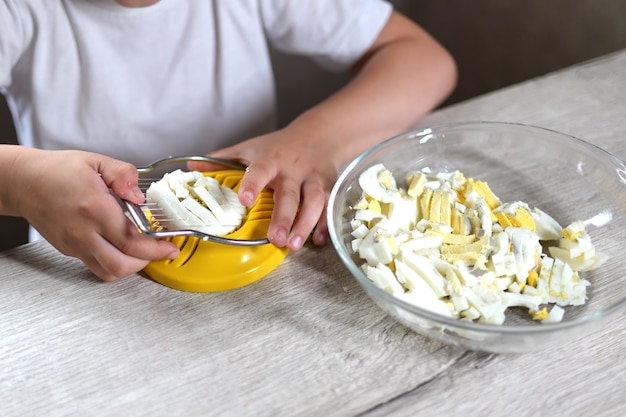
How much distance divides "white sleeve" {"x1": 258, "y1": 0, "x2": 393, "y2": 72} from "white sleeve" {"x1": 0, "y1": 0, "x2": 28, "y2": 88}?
1.17ft

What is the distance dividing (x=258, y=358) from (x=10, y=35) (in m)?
0.61

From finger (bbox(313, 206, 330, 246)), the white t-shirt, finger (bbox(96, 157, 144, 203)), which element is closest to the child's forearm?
finger (bbox(96, 157, 144, 203))

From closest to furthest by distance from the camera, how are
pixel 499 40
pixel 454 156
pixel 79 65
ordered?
pixel 454 156
pixel 79 65
pixel 499 40

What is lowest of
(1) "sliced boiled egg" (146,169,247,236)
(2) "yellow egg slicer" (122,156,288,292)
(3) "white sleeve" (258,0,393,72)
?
(2) "yellow egg slicer" (122,156,288,292)

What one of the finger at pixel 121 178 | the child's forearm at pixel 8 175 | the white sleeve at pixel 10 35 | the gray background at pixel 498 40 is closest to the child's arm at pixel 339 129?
the finger at pixel 121 178

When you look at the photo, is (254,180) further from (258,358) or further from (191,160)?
(258,358)

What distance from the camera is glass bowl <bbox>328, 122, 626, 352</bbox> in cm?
54

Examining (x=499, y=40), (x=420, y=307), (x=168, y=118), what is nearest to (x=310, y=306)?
(x=420, y=307)

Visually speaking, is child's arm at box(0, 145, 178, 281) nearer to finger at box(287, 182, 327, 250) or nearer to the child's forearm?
the child's forearm

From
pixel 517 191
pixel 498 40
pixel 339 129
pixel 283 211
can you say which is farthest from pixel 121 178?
pixel 498 40

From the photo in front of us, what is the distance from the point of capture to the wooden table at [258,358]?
0.53 meters

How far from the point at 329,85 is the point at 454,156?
39.6 inches

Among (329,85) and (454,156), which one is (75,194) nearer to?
Result: (454,156)

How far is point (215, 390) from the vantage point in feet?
1.79
